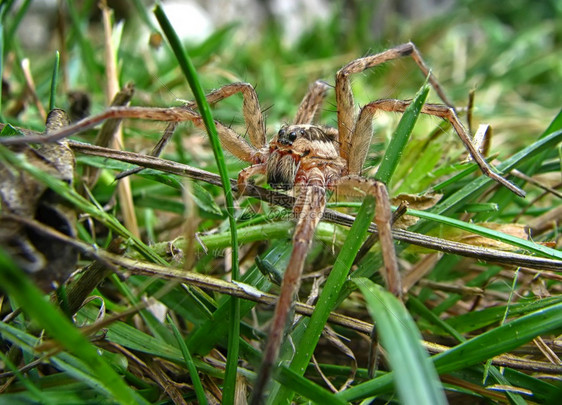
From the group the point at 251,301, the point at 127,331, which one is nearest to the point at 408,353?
the point at 251,301

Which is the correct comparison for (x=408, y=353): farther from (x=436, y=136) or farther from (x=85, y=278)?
(x=436, y=136)

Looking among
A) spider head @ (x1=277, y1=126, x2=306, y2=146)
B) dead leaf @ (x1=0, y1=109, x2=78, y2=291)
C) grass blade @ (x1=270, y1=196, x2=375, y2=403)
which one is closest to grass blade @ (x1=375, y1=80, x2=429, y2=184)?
grass blade @ (x1=270, y1=196, x2=375, y2=403)

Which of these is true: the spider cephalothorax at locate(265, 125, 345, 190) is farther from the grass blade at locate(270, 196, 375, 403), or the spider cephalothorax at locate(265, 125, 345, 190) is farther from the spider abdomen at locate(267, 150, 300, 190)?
the grass blade at locate(270, 196, 375, 403)

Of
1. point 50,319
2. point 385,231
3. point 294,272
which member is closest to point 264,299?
point 294,272

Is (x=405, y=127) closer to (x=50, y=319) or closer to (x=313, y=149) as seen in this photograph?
(x=313, y=149)

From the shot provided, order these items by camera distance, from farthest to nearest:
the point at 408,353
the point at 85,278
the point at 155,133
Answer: the point at 155,133, the point at 85,278, the point at 408,353

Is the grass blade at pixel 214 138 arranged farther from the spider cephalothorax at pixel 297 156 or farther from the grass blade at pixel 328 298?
the spider cephalothorax at pixel 297 156

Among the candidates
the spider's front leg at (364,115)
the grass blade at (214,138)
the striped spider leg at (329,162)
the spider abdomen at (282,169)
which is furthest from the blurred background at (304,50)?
the grass blade at (214,138)

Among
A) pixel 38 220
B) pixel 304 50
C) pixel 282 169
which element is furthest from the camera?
pixel 304 50
